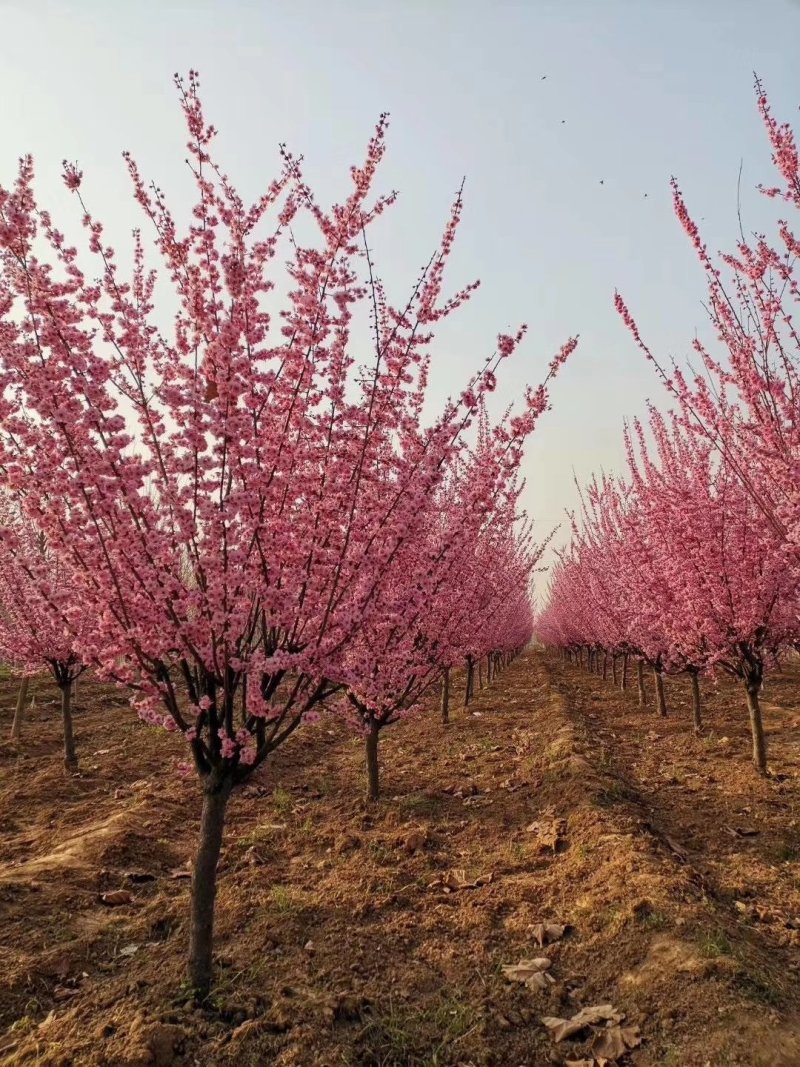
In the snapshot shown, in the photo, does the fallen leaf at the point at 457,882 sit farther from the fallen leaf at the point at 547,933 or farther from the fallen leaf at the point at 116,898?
the fallen leaf at the point at 116,898

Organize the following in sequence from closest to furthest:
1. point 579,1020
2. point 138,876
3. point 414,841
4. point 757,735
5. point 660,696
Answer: point 579,1020, point 138,876, point 414,841, point 757,735, point 660,696

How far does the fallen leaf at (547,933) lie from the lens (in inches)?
200

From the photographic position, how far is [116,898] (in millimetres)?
6059

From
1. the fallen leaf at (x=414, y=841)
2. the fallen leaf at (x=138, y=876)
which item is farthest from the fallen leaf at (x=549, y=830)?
the fallen leaf at (x=138, y=876)

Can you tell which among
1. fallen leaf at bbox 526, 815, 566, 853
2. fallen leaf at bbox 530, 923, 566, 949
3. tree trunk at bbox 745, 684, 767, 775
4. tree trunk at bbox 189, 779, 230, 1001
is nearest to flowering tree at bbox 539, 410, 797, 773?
tree trunk at bbox 745, 684, 767, 775

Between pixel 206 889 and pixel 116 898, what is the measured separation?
2337 millimetres

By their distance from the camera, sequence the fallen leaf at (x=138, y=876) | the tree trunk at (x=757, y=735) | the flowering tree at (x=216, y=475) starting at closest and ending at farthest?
the flowering tree at (x=216, y=475) < the fallen leaf at (x=138, y=876) < the tree trunk at (x=757, y=735)

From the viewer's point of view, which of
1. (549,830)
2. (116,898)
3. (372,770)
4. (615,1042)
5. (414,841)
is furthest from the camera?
(372,770)

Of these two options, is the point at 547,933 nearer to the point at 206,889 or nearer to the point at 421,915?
the point at 421,915

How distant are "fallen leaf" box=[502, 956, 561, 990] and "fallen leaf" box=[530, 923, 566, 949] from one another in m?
0.26

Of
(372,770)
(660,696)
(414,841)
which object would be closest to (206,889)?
(414,841)

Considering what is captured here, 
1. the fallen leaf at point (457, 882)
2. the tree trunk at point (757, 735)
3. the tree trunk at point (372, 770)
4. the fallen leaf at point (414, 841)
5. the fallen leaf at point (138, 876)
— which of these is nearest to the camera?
the fallen leaf at point (457, 882)

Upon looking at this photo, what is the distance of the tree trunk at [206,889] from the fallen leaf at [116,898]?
6.99 feet

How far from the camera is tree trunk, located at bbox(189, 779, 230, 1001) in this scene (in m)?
4.34
